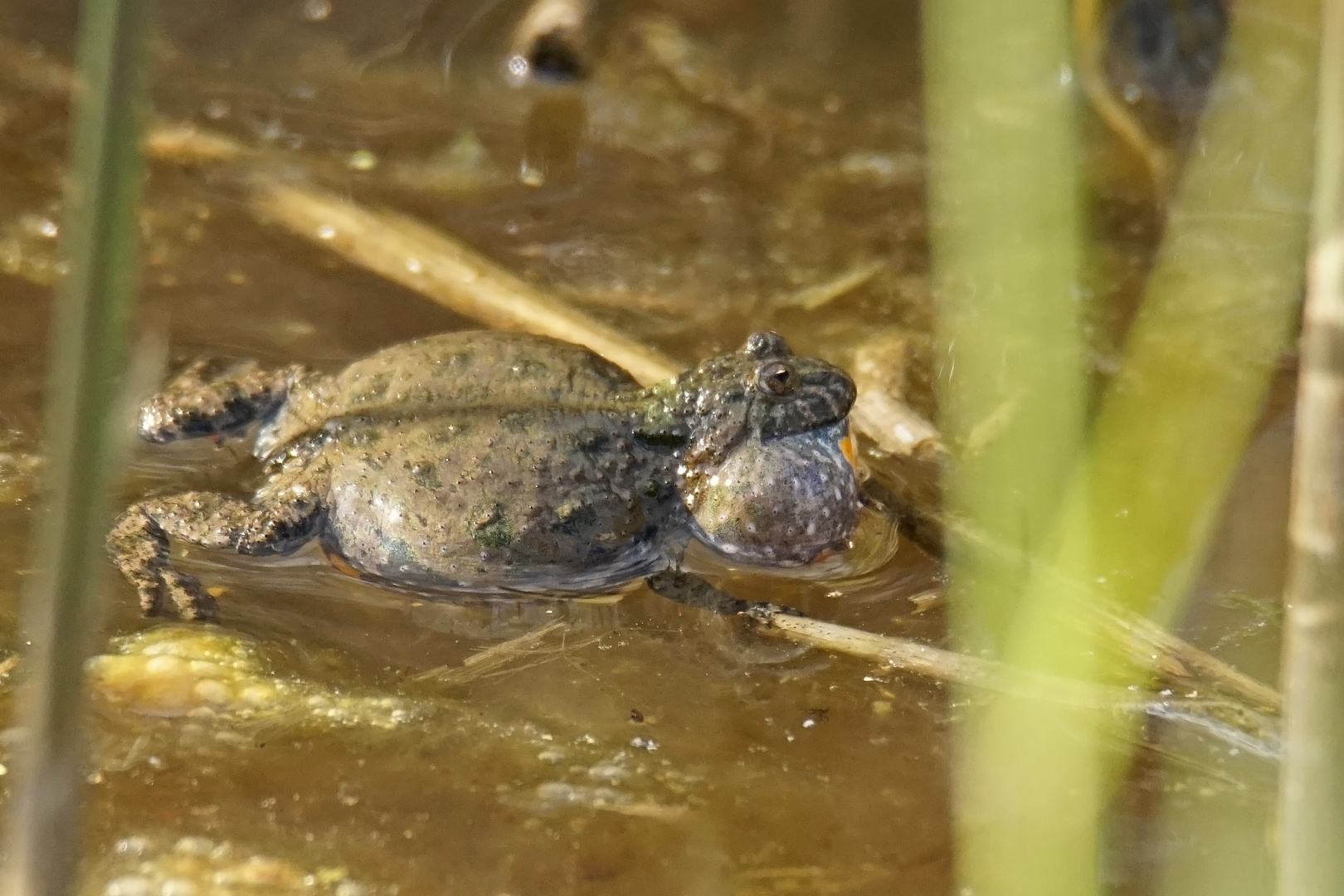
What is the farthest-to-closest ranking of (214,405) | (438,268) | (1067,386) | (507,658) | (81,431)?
(438,268), (214,405), (507,658), (1067,386), (81,431)

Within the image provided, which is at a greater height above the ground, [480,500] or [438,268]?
[438,268]

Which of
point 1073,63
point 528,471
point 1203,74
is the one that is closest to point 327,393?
point 528,471

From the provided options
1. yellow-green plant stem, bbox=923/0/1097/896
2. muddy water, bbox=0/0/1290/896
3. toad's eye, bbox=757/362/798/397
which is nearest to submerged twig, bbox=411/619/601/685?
muddy water, bbox=0/0/1290/896

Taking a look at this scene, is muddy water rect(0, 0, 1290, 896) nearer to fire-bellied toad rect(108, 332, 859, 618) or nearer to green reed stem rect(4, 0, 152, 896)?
fire-bellied toad rect(108, 332, 859, 618)

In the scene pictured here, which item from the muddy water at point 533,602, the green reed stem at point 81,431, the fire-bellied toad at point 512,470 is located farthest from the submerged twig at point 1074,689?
the green reed stem at point 81,431

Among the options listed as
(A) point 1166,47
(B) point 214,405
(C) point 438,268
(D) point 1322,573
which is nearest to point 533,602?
(B) point 214,405

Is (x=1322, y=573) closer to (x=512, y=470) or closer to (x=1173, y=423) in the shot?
(x=512, y=470)

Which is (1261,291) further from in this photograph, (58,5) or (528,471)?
(58,5)
